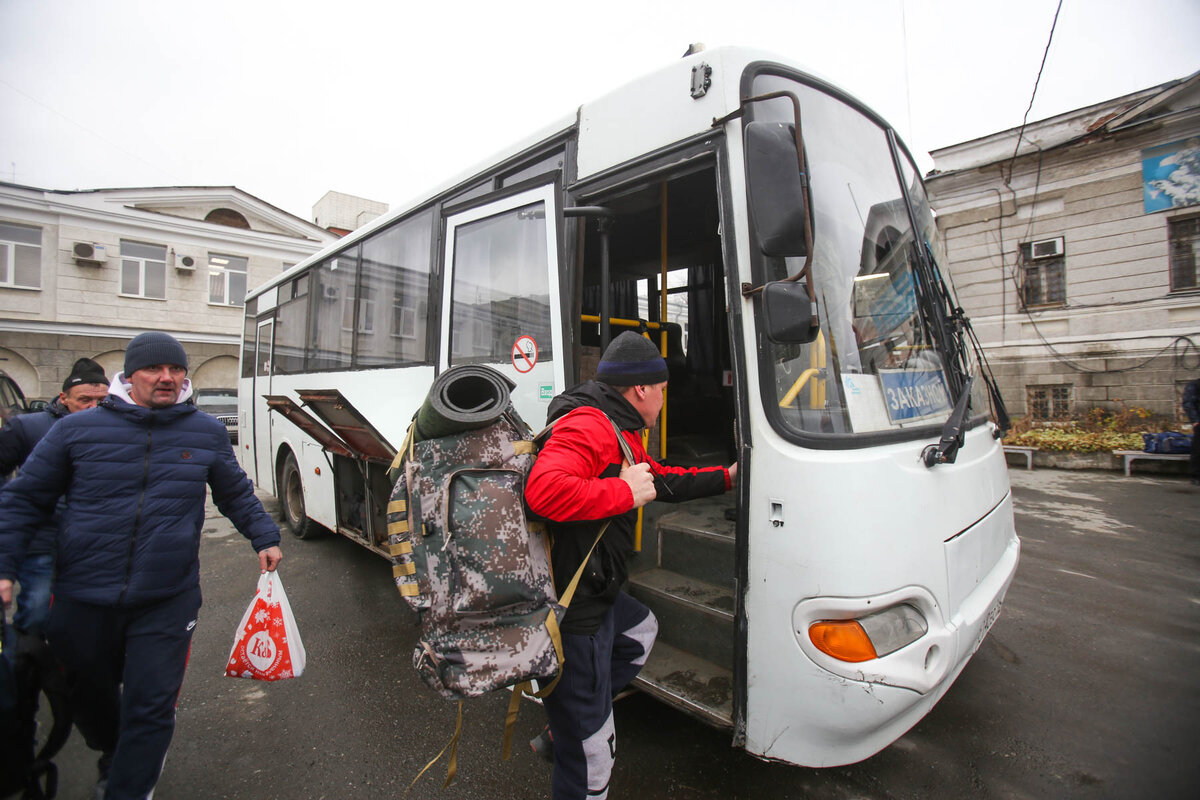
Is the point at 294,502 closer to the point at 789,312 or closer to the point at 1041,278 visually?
the point at 789,312

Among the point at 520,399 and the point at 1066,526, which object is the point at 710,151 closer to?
the point at 520,399

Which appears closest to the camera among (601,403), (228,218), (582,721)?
(582,721)

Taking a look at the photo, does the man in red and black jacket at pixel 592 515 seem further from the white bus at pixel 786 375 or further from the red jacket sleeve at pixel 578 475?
the white bus at pixel 786 375

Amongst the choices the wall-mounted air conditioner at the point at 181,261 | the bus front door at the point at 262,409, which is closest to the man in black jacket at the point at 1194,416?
the bus front door at the point at 262,409

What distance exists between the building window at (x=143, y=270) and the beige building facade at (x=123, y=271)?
0.11 ft

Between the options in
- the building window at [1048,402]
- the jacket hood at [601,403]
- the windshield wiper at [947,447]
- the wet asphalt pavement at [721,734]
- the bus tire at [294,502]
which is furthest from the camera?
the building window at [1048,402]

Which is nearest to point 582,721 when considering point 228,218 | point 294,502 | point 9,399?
point 294,502

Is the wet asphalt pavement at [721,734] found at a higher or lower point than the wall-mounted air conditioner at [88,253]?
lower

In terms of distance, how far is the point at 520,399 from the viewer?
10.7ft

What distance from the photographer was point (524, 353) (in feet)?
10.7

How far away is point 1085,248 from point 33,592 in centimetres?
1796

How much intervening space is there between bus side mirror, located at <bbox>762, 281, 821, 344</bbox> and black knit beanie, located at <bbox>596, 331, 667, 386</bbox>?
0.43 meters

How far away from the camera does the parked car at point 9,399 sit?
18.8 ft

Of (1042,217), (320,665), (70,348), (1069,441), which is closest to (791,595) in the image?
(320,665)
